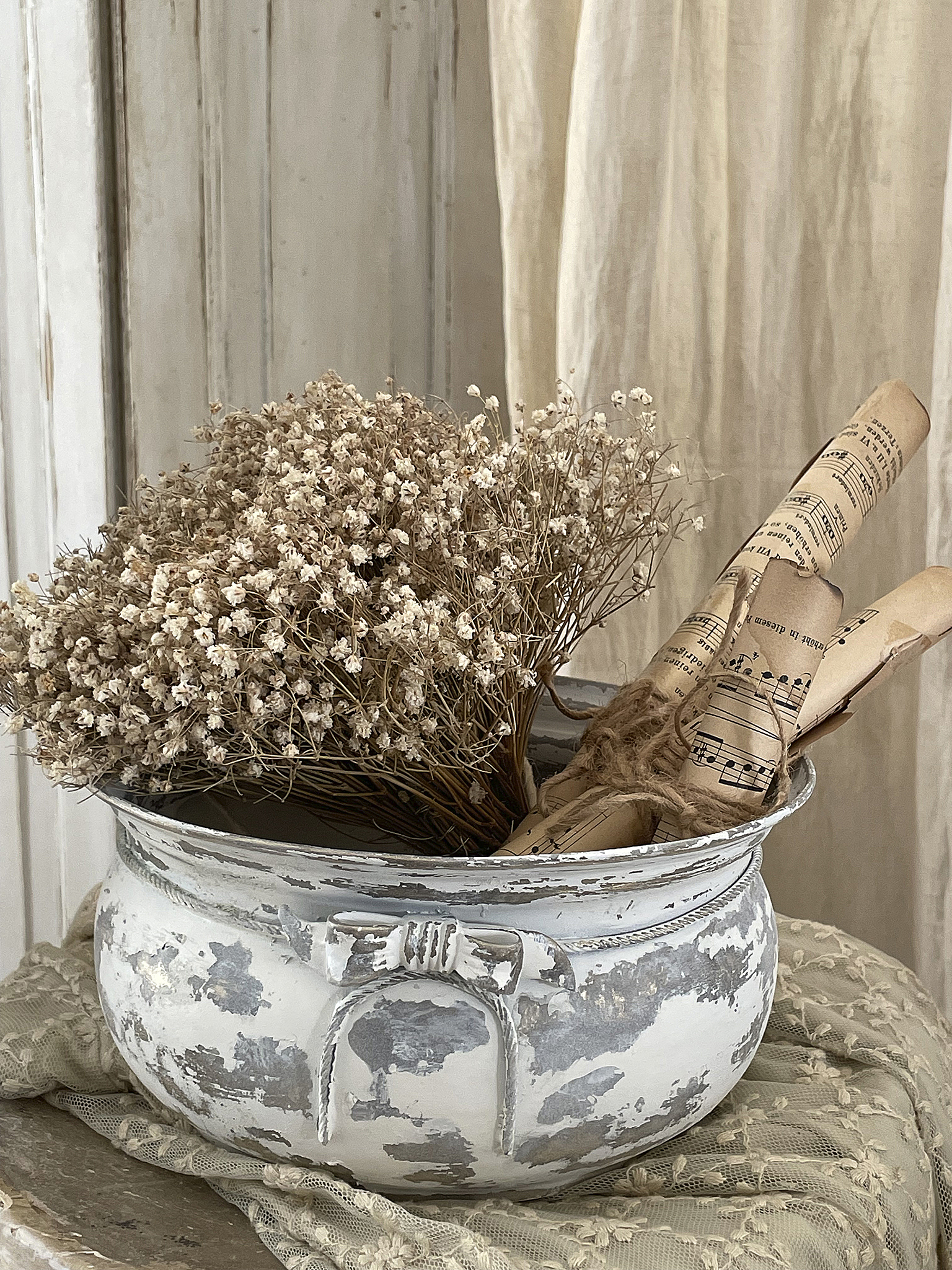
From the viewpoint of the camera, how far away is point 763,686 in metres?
0.71

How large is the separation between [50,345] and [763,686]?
33.9 inches

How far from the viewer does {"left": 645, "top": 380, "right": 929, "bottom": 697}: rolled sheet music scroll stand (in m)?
0.79

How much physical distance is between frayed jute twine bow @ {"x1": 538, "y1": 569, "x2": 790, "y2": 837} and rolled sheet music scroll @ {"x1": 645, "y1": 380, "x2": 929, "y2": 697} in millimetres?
27

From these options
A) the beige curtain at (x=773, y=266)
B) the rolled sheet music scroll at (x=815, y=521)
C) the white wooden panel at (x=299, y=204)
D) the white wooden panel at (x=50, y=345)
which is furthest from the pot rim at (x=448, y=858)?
the white wooden panel at (x=299, y=204)

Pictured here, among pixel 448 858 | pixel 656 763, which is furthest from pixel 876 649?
pixel 448 858

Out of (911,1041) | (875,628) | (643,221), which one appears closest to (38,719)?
(875,628)

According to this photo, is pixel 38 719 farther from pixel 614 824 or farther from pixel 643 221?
pixel 643 221

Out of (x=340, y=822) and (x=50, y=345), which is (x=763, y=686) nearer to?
(x=340, y=822)

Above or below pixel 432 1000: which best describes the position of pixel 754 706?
above

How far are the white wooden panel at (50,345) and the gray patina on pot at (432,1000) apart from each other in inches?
21.6

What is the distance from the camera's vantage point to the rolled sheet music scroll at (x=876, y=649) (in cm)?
75

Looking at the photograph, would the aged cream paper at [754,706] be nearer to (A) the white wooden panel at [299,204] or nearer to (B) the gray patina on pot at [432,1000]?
(B) the gray patina on pot at [432,1000]

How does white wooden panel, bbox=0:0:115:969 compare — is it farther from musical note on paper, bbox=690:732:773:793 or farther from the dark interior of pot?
musical note on paper, bbox=690:732:773:793

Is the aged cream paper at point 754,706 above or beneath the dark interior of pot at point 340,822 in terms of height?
above
